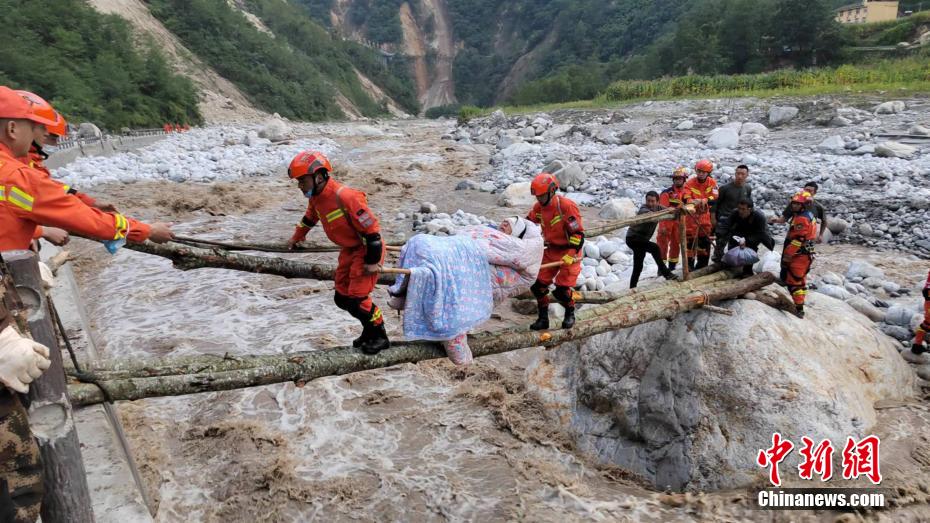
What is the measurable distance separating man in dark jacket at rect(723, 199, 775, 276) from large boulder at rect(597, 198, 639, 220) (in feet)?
19.5

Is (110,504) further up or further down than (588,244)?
further up

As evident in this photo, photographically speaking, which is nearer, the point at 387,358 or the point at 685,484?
the point at 387,358

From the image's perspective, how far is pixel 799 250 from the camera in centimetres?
515

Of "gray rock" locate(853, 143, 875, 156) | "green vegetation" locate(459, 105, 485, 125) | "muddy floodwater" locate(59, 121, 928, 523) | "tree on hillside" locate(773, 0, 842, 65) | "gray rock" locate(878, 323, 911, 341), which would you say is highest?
"tree on hillside" locate(773, 0, 842, 65)

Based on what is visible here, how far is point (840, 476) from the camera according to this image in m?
3.99

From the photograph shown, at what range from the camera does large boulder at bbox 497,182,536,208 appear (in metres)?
14.0

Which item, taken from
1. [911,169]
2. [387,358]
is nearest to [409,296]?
[387,358]

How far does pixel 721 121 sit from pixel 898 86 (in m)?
6.35

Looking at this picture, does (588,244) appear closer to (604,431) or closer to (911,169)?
(604,431)

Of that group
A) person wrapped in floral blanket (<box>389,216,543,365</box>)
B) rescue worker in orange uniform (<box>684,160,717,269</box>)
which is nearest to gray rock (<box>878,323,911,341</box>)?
rescue worker in orange uniform (<box>684,160,717,269</box>)

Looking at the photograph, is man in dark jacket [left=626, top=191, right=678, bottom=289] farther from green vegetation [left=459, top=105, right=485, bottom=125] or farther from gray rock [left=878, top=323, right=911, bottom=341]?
green vegetation [left=459, top=105, right=485, bottom=125]

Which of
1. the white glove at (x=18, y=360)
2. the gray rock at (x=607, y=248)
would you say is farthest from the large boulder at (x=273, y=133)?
the white glove at (x=18, y=360)

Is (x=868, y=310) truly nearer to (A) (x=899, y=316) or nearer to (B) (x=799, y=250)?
(A) (x=899, y=316)

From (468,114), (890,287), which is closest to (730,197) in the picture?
(890,287)
